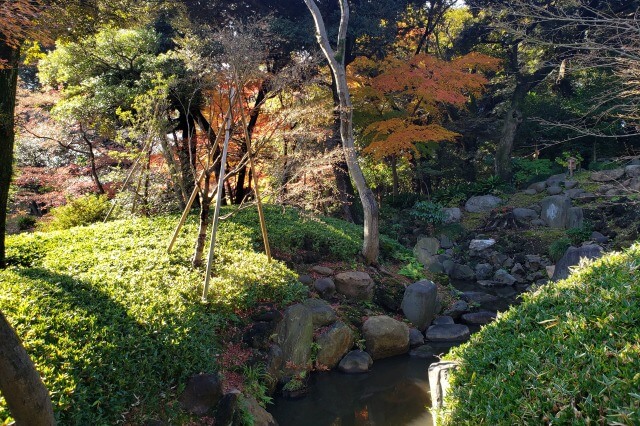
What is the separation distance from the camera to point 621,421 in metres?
1.94

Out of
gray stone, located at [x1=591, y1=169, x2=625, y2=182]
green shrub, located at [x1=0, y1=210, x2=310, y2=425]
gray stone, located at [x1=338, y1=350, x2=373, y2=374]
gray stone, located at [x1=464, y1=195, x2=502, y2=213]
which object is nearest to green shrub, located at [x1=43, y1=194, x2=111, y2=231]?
green shrub, located at [x1=0, y1=210, x2=310, y2=425]

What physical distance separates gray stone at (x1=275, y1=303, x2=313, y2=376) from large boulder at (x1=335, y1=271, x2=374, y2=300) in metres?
1.84

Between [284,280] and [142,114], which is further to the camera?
[142,114]

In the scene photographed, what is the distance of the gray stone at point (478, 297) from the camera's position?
9227 mm

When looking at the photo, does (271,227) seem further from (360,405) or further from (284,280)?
(360,405)

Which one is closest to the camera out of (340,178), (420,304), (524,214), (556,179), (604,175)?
(420,304)

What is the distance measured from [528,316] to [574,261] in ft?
21.3

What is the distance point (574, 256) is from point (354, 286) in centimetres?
439

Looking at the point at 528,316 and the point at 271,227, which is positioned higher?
the point at 528,316

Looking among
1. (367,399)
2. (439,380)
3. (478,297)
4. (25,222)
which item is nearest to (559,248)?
(478,297)

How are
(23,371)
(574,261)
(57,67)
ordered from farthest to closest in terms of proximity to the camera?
(57,67) → (574,261) → (23,371)

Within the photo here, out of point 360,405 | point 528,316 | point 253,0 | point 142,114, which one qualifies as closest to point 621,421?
point 528,316

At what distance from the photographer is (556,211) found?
12.8 m

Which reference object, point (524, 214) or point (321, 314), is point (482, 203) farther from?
point (321, 314)
